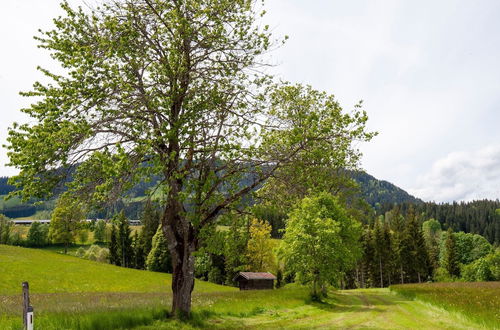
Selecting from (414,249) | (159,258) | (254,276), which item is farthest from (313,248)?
(414,249)

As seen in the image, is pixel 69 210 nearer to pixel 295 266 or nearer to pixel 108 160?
pixel 108 160

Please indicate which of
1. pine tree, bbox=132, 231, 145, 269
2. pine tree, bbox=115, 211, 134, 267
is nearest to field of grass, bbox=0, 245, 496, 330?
pine tree, bbox=115, 211, 134, 267

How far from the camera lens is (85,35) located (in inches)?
618

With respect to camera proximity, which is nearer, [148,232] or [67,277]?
[67,277]

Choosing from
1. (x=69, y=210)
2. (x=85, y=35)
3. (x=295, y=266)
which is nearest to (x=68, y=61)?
(x=85, y=35)

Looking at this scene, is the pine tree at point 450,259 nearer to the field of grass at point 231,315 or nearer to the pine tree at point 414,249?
the pine tree at point 414,249

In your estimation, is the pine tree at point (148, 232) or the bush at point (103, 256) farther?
the bush at point (103, 256)

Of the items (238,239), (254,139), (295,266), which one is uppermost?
(254,139)

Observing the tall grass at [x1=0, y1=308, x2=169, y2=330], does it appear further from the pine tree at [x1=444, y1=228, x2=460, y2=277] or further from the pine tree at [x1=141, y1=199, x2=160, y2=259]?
the pine tree at [x1=444, y1=228, x2=460, y2=277]

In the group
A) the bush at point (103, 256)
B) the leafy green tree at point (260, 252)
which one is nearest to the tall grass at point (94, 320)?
the leafy green tree at point (260, 252)

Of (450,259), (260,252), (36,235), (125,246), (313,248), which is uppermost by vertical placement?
(313,248)

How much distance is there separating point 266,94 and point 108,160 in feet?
27.2

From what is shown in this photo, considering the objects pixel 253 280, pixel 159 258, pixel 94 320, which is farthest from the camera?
pixel 159 258

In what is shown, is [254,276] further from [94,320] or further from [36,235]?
[36,235]
